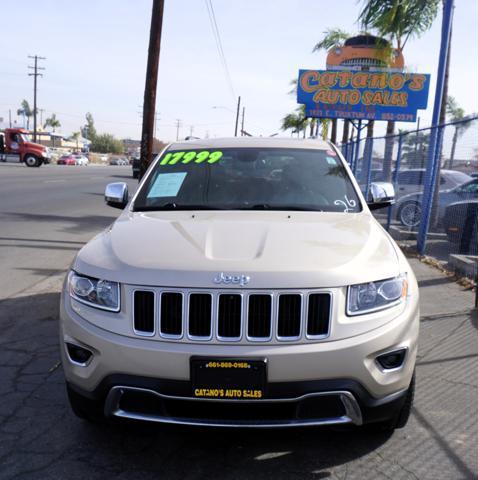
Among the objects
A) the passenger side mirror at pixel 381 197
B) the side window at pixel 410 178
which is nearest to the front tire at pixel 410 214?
the side window at pixel 410 178

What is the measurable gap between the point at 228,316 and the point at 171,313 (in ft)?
0.90

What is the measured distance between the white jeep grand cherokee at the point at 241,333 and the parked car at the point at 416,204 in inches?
338

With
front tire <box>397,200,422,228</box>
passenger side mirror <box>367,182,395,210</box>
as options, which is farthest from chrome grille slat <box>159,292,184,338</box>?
front tire <box>397,200,422,228</box>

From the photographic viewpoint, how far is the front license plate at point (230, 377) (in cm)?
252

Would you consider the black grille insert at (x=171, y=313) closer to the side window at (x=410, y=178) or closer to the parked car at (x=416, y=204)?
the parked car at (x=416, y=204)

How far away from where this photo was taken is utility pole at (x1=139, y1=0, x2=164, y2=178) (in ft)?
35.6

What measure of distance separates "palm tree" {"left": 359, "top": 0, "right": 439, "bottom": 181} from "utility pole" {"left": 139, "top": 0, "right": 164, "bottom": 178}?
15.2 feet

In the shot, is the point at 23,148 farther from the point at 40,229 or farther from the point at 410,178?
the point at 410,178

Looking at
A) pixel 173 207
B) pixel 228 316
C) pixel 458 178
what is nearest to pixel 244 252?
pixel 228 316

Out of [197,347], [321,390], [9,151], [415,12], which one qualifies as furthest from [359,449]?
[9,151]

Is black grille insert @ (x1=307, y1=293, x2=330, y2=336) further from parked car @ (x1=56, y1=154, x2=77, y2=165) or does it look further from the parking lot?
parked car @ (x1=56, y1=154, x2=77, y2=165)

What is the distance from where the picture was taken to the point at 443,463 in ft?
9.63

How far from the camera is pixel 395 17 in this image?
463 inches

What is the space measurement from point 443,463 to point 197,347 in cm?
152
